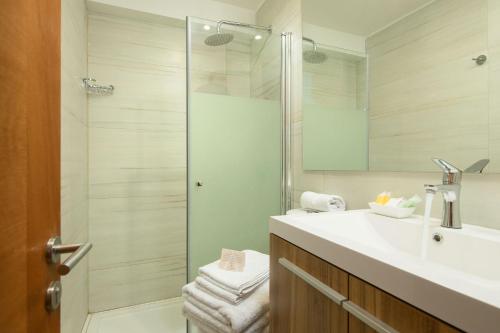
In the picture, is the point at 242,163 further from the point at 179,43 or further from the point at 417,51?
the point at 179,43

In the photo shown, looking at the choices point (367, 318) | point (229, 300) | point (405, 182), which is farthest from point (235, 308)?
point (405, 182)

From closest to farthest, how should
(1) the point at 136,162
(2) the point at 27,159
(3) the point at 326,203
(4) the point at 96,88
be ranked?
1. (2) the point at 27,159
2. (3) the point at 326,203
3. (4) the point at 96,88
4. (1) the point at 136,162

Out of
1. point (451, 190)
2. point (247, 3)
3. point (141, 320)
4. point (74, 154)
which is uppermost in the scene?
point (247, 3)

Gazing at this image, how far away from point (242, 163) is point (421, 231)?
103 cm

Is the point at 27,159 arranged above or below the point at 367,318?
above

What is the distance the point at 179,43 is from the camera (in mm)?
2135

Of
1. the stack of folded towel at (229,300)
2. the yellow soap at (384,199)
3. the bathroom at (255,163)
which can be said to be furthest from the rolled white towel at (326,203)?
the stack of folded towel at (229,300)

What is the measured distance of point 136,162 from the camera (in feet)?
6.74

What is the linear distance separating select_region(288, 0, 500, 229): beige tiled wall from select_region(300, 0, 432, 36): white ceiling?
0.17 metres

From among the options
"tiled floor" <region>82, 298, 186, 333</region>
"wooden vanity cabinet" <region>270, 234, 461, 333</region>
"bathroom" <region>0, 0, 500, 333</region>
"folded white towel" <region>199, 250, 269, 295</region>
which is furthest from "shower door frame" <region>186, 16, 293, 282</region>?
"tiled floor" <region>82, 298, 186, 333</region>

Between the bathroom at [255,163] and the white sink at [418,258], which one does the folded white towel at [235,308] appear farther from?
the white sink at [418,258]

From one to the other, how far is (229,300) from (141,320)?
1265mm

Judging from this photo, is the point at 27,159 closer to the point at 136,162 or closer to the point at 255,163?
the point at 255,163

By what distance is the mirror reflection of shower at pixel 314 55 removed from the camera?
1.46 m
